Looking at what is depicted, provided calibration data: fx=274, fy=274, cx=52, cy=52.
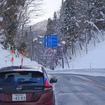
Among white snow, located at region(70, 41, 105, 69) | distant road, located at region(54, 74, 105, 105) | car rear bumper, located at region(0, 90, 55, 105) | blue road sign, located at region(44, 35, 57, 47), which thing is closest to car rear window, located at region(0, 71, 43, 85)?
car rear bumper, located at region(0, 90, 55, 105)

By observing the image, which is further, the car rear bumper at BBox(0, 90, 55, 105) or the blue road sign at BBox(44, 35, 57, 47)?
the blue road sign at BBox(44, 35, 57, 47)

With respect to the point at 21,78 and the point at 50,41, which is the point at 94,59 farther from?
the point at 21,78

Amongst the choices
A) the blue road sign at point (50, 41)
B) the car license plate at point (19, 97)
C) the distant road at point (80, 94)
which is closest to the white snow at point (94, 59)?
the blue road sign at point (50, 41)

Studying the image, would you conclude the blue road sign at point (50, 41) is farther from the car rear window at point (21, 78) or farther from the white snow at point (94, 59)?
the car rear window at point (21, 78)

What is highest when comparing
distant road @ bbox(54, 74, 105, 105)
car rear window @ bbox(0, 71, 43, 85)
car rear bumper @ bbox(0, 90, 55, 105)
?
car rear window @ bbox(0, 71, 43, 85)

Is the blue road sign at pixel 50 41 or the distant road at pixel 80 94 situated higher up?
the blue road sign at pixel 50 41

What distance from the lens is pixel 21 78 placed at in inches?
268

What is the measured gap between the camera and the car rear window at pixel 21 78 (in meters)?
6.67

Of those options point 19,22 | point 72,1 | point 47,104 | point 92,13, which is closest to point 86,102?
point 47,104

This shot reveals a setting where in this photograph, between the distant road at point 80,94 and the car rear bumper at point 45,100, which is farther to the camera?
the distant road at point 80,94

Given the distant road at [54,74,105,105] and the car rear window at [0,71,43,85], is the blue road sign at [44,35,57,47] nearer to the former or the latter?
the distant road at [54,74,105,105]

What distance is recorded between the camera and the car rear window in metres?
6.67

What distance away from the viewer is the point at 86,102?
35.3 feet

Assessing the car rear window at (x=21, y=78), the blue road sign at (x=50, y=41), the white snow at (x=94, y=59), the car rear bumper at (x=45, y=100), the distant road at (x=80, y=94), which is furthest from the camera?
the white snow at (x=94, y=59)
